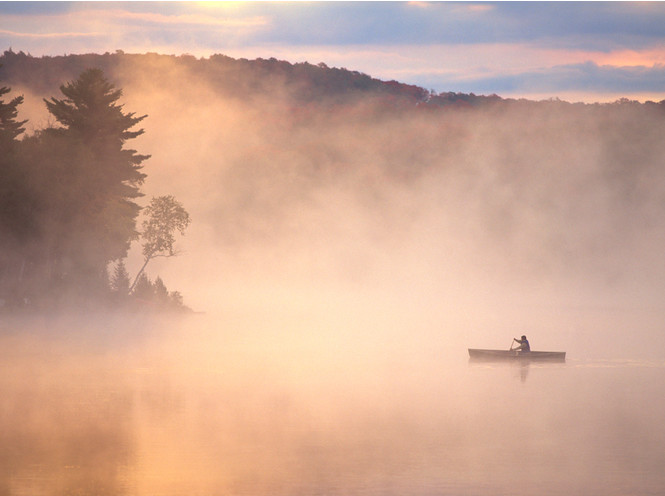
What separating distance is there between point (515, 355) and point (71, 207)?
38372mm

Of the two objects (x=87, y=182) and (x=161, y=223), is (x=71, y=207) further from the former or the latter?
(x=161, y=223)

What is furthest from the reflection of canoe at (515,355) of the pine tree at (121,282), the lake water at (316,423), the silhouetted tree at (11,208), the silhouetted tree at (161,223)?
the pine tree at (121,282)

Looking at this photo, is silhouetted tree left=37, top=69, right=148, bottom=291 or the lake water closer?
the lake water

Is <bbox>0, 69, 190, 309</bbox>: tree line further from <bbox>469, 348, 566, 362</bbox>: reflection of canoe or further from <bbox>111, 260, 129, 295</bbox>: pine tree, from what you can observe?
<bbox>469, 348, 566, 362</bbox>: reflection of canoe

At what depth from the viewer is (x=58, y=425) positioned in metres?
33.8

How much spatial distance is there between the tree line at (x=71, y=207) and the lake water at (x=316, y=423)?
15.0 m

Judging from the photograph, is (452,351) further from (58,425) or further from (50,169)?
(58,425)

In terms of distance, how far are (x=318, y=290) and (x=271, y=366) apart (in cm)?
14048

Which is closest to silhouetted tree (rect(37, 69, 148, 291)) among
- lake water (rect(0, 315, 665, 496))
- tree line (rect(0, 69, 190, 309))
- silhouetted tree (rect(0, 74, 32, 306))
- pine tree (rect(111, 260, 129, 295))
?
tree line (rect(0, 69, 190, 309))

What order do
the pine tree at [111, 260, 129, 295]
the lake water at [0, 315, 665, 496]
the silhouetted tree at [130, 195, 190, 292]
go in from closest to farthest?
the lake water at [0, 315, 665, 496], the silhouetted tree at [130, 195, 190, 292], the pine tree at [111, 260, 129, 295]

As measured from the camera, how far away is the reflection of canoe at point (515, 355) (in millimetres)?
58500

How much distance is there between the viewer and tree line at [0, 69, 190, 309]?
248 ft

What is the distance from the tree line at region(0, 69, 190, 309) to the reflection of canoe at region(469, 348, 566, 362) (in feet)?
115

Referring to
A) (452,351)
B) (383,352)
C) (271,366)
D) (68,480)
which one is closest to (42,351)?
(271,366)
